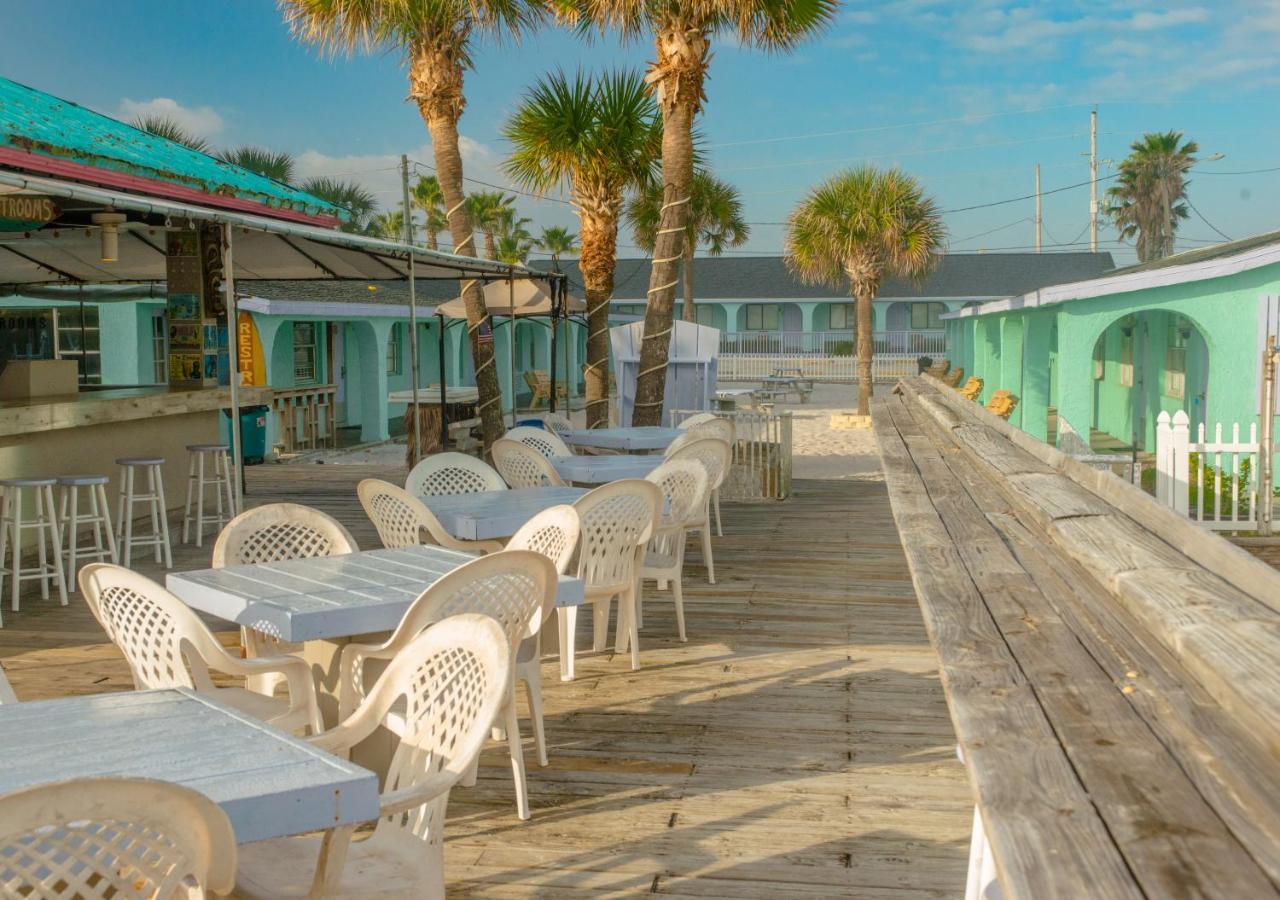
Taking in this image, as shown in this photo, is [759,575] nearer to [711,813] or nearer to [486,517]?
[486,517]

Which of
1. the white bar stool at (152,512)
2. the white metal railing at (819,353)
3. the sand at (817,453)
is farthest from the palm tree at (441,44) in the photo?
the white metal railing at (819,353)

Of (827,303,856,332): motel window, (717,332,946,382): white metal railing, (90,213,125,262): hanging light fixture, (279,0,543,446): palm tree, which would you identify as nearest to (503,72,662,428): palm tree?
(279,0,543,446): palm tree

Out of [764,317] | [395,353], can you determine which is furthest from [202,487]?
[764,317]

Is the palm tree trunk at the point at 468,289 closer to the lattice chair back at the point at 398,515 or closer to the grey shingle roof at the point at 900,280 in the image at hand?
the lattice chair back at the point at 398,515

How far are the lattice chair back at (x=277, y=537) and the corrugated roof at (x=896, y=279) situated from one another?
44.3m

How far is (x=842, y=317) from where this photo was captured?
51.4 m

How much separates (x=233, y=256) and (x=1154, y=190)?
2040 inches

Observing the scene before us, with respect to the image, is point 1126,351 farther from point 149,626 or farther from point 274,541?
point 149,626

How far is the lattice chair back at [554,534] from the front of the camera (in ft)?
17.6

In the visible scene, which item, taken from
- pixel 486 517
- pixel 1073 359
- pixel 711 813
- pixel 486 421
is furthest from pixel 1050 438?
pixel 711 813

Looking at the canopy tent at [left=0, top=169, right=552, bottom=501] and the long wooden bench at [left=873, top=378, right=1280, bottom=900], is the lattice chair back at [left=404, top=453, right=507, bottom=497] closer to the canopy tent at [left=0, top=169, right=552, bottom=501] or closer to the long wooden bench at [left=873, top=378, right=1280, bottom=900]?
the canopy tent at [left=0, top=169, right=552, bottom=501]

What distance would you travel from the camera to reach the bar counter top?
8.94 m

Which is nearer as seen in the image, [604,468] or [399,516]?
[399,516]

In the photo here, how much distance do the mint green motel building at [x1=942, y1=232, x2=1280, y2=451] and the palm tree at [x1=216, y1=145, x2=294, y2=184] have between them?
20946 mm
